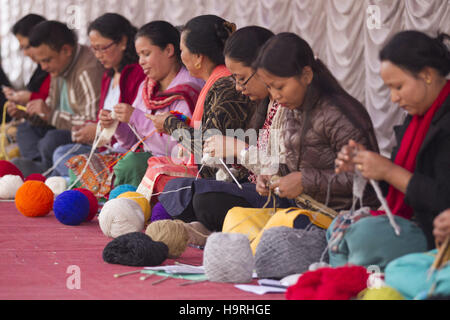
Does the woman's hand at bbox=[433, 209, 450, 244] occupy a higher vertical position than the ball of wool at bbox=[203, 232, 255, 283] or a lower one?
higher

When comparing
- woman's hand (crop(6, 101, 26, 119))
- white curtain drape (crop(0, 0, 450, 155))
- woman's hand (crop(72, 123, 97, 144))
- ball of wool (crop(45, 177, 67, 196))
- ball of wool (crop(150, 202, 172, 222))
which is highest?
white curtain drape (crop(0, 0, 450, 155))

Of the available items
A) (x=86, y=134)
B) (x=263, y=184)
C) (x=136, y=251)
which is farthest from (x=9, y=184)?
(x=263, y=184)

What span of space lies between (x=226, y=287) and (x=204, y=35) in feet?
5.22

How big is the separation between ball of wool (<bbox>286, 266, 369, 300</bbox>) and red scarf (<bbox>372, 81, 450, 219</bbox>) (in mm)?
336

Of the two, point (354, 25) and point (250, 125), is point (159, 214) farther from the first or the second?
point (354, 25)

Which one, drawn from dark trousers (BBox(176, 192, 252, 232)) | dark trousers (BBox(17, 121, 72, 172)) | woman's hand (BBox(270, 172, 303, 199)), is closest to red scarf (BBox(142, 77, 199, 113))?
dark trousers (BBox(176, 192, 252, 232))

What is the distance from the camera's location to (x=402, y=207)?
7.54 ft

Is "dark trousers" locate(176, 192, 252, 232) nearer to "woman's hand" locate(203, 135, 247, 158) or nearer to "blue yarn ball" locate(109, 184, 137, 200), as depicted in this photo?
"woman's hand" locate(203, 135, 247, 158)

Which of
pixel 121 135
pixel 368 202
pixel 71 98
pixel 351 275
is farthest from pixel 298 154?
pixel 71 98

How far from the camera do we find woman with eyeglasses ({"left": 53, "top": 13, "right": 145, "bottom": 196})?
14.9 ft

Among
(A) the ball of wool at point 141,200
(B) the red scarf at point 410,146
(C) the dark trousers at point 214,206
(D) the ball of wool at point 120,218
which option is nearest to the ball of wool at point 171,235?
(C) the dark trousers at point 214,206

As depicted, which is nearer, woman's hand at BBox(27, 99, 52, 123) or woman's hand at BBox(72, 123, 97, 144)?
woman's hand at BBox(72, 123, 97, 144)

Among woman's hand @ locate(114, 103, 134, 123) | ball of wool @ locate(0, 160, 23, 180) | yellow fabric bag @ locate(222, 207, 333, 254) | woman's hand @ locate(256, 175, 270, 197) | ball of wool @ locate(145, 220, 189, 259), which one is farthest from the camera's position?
ball of wool @ locate(0, 160, 23, 180)

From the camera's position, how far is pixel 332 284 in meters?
1.97
